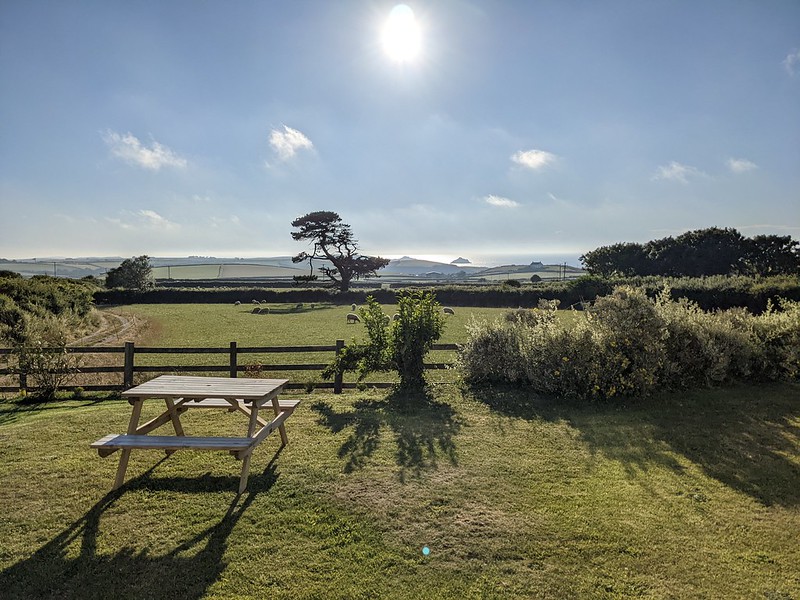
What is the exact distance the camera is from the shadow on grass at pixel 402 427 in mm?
5613

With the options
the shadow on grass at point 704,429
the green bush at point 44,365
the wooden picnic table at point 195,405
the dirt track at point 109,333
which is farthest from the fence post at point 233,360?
the dirt track at point 109,333

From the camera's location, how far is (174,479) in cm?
512

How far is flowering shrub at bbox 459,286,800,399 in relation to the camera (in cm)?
834

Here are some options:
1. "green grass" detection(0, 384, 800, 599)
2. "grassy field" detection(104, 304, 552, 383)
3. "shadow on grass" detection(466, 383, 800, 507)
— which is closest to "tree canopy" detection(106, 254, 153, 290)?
"grassy field" detection(104, 304, 552, 383)

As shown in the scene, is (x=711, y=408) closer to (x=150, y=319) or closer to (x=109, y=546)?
(x=109, y=546)

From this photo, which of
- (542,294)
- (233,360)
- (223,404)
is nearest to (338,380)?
(233,360)

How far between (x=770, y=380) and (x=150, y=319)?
103ft

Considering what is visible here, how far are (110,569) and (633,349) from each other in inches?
335

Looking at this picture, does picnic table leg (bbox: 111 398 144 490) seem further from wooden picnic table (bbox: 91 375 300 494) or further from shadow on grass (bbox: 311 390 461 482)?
shadow on grass (bbox: 311 390 461 482)

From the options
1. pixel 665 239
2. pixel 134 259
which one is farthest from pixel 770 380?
pixel 134 259

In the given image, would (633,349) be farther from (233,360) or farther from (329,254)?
(329,254)

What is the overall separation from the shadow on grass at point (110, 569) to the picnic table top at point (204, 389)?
123 centimetres

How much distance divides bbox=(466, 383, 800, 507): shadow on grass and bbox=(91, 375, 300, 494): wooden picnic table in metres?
4.18

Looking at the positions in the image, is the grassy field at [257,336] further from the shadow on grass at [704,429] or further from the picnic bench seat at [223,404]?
the picnic bench seat at [223,404]
